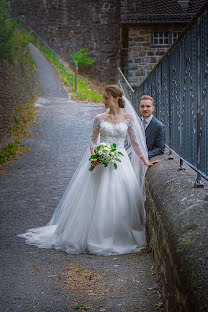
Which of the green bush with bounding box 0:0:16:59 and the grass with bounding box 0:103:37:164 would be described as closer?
the grass with bounding box 0:103:37:164

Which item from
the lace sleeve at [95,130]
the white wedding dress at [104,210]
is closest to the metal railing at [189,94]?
the white wedding dress at [104,210]

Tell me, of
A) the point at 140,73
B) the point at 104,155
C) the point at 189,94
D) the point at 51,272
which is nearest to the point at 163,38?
the point at 140,73

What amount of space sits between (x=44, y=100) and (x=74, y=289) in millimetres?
17428

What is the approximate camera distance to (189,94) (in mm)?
3465

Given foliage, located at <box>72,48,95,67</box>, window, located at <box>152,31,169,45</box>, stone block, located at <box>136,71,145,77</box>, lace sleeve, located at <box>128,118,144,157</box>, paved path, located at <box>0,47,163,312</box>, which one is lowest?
paved path, located at <box>0,47,163,312</box>

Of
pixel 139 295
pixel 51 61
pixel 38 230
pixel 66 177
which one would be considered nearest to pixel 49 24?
pixel 51 61

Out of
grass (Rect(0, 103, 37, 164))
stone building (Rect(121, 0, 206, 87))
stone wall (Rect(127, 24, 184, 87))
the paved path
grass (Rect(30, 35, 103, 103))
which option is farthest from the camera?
grass (Rect(30, 35, 103, 103))

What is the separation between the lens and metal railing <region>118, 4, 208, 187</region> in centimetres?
291

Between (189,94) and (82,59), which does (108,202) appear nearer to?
(189,94)

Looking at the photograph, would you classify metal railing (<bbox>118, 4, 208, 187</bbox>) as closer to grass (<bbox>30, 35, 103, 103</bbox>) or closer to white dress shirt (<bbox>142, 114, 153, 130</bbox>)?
white dress shirt (<bbox>142, 114, 153, 130</bbox>)

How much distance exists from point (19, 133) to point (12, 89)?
2691mm

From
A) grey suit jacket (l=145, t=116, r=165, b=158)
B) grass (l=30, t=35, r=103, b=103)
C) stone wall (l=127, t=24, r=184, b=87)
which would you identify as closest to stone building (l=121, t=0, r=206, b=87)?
stone wall (l=127, t=24, r=184, b=87)

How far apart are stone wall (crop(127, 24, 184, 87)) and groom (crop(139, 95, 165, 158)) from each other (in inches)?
615

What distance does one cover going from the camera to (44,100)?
2036cm
